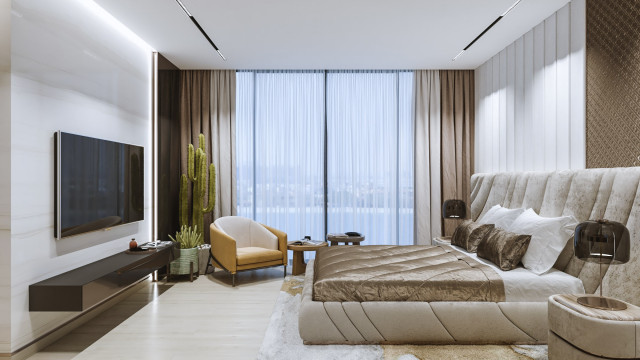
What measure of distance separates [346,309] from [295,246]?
1900mm

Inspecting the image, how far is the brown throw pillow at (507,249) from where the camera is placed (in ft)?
9.29

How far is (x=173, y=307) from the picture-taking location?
340 cm

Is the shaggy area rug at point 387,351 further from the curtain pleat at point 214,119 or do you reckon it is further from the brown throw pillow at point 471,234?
the curtain pleat at point 214,119

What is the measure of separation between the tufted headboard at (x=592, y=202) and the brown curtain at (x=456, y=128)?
1397 mm

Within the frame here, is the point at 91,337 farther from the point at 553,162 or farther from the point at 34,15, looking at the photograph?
the point at 553,162

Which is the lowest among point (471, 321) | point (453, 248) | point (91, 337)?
point (91, 337)

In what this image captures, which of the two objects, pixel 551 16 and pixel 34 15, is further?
pixel 551 16

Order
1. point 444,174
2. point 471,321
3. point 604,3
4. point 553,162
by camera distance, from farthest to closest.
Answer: point 444,174 → point 553,162 → point 604,3 → point 471,321

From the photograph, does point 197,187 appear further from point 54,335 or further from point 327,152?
point 54,335

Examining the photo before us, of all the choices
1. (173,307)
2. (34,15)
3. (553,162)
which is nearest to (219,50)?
(34,15)

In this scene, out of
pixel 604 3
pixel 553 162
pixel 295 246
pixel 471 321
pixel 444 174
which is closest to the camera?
pixel 471 321

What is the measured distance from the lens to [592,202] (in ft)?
8.87

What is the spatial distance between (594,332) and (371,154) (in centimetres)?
363

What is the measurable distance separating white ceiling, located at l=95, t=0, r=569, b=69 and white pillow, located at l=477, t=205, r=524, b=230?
74.1 inches
